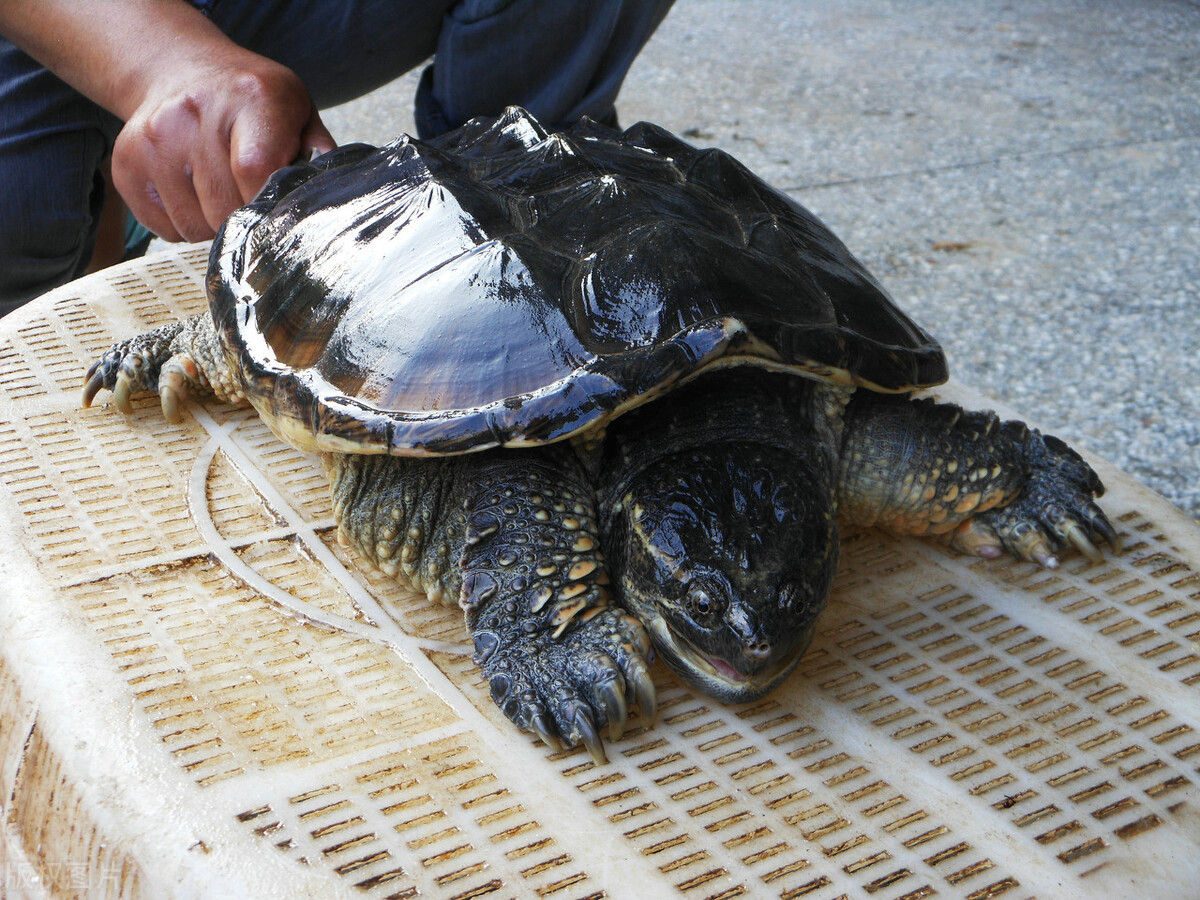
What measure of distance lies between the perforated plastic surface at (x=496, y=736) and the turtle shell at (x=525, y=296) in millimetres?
289

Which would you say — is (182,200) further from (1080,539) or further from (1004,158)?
(1004,158)

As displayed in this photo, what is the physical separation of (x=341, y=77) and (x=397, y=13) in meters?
0.25

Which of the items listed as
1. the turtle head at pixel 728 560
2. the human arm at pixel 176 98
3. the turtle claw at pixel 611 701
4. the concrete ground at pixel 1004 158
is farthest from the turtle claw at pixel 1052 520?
the human arm at pixel 176 98

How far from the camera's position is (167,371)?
81.0 inches

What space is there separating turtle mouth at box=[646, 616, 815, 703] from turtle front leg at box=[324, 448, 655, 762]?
4cm

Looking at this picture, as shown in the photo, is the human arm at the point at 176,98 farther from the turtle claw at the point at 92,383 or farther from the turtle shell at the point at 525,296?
the turtle claw at the point at 92,383

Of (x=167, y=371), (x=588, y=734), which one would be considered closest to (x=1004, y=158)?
(x=167, y=371)

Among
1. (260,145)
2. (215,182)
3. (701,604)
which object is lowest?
(701,604)

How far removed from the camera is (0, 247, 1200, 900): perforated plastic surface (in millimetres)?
1301

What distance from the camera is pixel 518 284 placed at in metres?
1.61

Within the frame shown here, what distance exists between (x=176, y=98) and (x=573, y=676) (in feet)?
4.38

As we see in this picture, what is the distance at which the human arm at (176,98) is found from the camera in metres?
2.07

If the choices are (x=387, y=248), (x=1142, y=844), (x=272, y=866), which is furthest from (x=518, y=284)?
(x=1142, y=844)

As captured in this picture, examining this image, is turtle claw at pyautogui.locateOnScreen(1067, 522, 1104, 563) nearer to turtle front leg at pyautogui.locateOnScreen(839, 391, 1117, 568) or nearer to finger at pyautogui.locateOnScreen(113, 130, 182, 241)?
turtle front leg at pyautogui.locateOnScreen(839, 391, 1117, 568)
